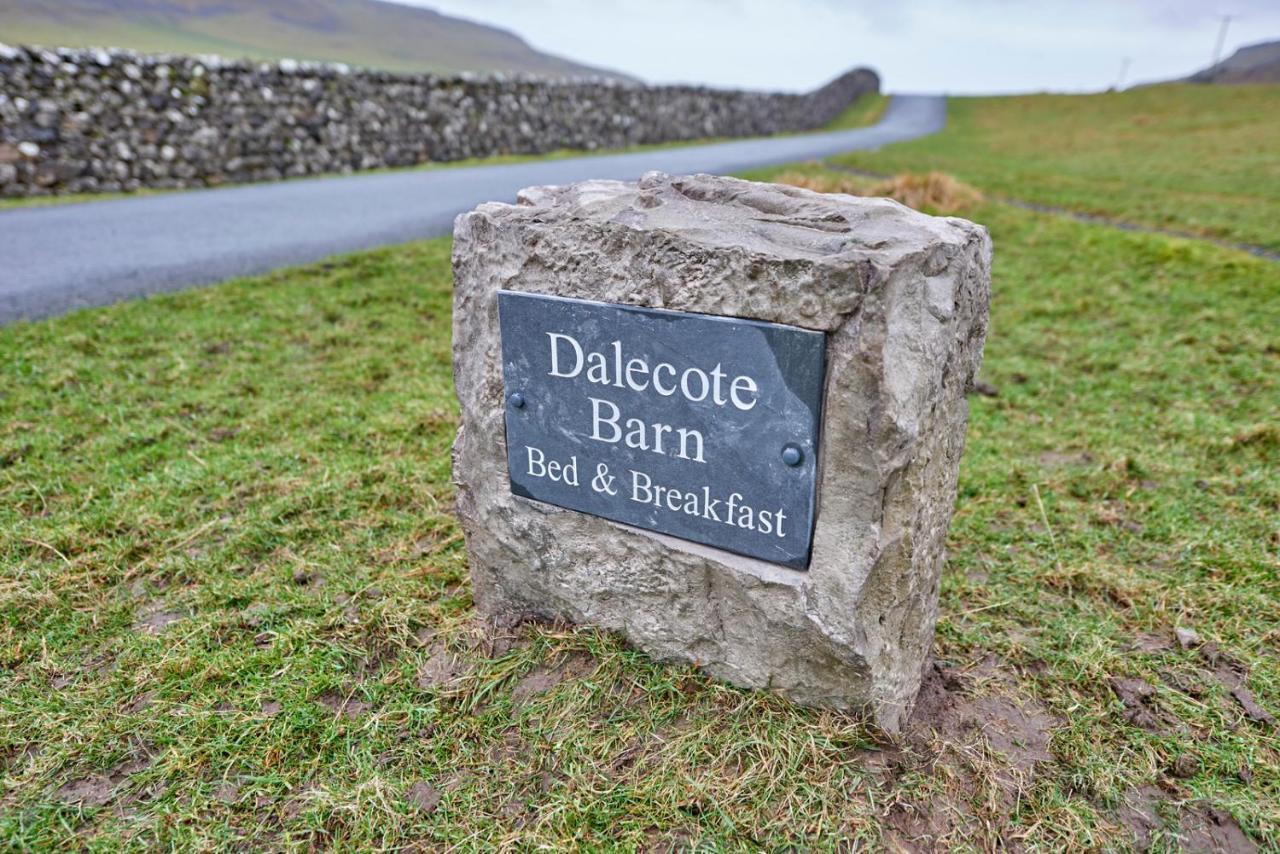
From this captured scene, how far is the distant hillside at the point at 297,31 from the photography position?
78319 mm

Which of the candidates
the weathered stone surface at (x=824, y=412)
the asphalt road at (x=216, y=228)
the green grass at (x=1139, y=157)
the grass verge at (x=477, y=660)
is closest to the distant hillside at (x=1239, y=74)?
the green grass at (x=1139, y=157)

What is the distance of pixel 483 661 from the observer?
238 cm

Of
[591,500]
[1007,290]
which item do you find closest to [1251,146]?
[1007,290]

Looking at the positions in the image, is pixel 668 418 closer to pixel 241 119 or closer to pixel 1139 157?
pixel 241 119

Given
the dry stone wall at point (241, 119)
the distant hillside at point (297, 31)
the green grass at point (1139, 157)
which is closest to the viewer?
the dry stone wall at point (241, 119)

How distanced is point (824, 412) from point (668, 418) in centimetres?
42

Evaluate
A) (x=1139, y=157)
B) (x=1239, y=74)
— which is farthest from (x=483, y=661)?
(x=1239, y=74)

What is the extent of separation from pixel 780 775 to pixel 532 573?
3.06ft

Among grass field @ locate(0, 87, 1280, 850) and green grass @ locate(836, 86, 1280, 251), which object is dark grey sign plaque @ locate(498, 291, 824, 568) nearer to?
grass field @ locate(0, 87, 1280, 850)

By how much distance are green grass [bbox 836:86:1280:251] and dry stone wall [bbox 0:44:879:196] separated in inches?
243

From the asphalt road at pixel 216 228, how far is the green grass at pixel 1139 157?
17.2ft

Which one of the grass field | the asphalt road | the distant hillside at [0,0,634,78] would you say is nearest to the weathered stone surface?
the grass field

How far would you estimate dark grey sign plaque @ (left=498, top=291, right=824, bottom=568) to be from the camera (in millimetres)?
1882

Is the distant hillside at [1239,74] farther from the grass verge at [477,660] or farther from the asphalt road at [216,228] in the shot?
the grass verge at [477,660]
